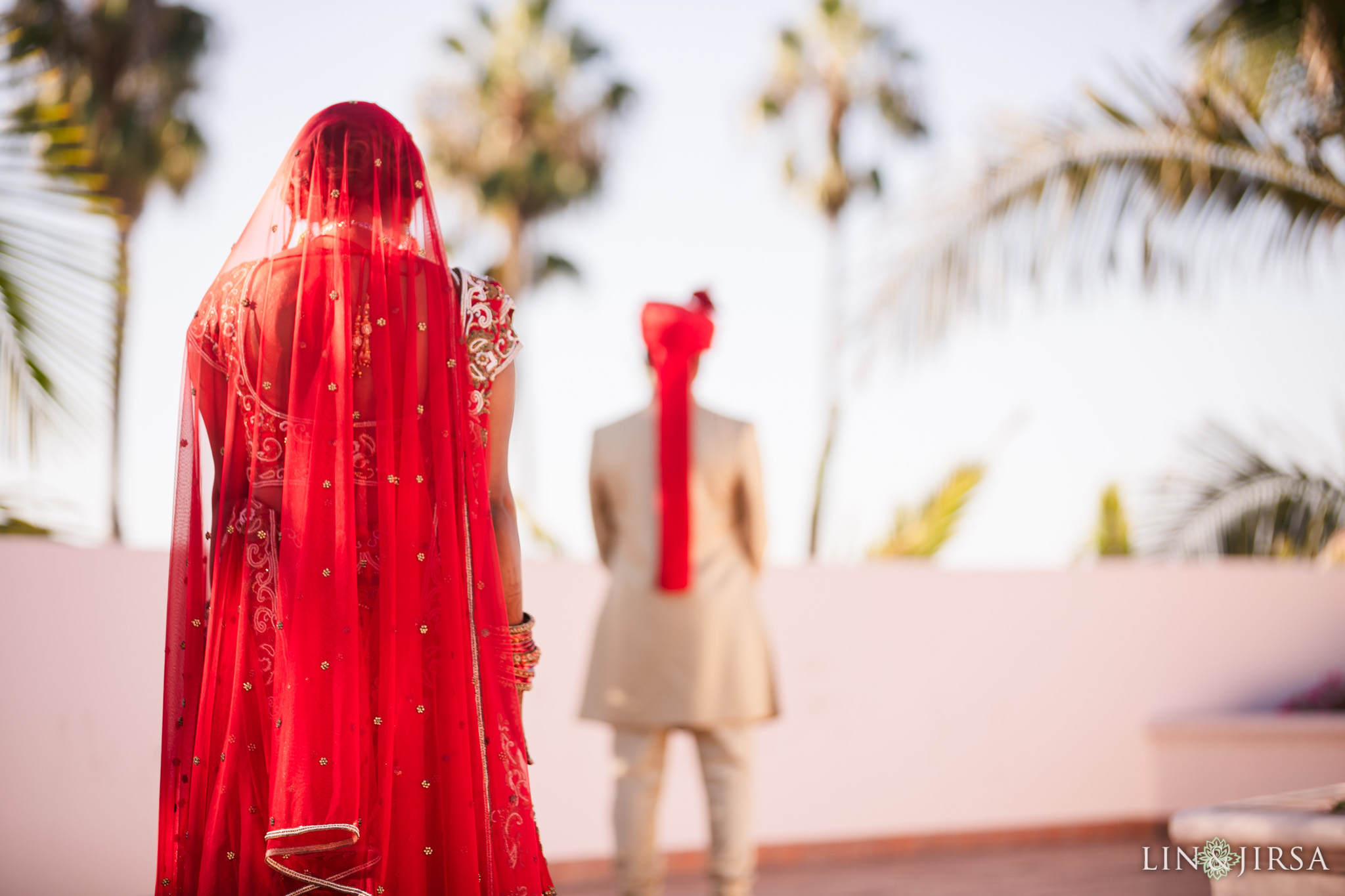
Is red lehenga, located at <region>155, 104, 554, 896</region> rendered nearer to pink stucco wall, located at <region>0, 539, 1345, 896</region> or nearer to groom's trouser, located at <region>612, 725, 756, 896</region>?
groom's trouser, located at <region>612, 725, 756, 896</region>

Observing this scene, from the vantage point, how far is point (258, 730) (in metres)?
1.57

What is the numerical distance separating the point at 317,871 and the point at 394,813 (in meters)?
0.12

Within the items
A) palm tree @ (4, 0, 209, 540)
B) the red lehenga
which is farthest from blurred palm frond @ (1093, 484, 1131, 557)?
palm tree @ (4, 0, 209, 540)

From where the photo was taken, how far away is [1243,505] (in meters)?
6.35

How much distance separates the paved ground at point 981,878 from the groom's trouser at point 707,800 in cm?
103

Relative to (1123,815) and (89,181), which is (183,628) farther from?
(1123,815)

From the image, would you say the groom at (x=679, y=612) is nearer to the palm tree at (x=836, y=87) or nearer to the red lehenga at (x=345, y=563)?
the red lehenga at (x=345, y=563)

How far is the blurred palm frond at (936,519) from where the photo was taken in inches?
235

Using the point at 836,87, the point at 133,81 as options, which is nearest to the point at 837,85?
the point at 836,87

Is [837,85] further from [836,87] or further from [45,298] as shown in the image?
[45,298]

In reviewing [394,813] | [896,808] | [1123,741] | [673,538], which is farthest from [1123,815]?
[394,813]

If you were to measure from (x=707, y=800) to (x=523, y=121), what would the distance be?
17860mm

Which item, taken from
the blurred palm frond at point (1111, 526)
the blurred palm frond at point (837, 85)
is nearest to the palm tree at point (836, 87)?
the blurred palm frond at point (837, 85)

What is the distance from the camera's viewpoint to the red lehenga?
152cm
